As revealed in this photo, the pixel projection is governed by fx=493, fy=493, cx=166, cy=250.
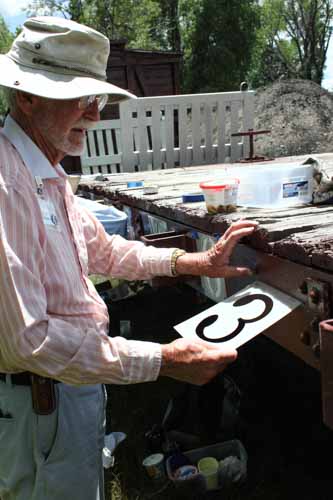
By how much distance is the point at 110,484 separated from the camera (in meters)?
2.89

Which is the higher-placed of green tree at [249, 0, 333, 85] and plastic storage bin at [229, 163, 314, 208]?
green tree at [249, 0, 333, 85]

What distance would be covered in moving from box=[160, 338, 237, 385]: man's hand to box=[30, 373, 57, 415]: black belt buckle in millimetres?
382

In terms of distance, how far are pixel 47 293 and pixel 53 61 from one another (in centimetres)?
71

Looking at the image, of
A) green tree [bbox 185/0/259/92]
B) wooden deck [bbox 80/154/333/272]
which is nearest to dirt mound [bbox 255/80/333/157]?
wooden deck [bbox 80/154/333/272]

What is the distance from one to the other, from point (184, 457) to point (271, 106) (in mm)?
12474

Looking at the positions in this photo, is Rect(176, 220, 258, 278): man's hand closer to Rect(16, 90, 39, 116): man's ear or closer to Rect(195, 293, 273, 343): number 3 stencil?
Rect(195, 293, 273, 343): number 3 stencil

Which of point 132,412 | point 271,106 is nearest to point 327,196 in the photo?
point 132,412

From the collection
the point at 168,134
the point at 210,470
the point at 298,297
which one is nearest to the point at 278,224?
the point at 298,297

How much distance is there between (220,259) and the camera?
2.07 meters

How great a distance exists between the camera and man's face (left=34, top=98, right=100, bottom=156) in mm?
1541

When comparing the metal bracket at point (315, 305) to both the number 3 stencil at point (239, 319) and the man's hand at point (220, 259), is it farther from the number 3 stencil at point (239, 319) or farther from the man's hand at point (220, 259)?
the man's hand at point (220, 259)

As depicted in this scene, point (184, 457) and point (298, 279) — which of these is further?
point (184, 457)

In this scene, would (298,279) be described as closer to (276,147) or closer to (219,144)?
(219,144)

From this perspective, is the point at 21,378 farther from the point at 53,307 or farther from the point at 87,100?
the point at 87,100
